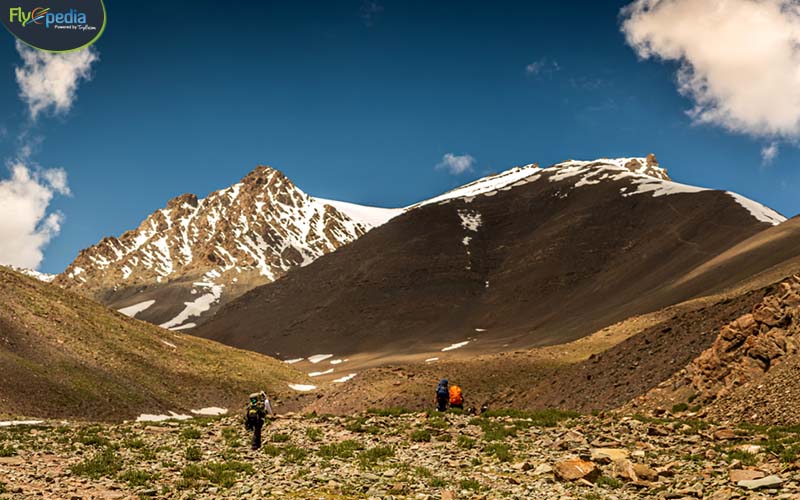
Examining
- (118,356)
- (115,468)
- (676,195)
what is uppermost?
(676,195)

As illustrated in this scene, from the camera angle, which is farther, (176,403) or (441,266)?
(441,266)

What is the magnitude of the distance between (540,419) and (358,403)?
30.6 meters

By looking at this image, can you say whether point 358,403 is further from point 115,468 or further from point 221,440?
point 115,468

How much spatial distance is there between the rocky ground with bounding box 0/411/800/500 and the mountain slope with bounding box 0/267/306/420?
29.0 metres

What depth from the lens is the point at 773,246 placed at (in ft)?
318

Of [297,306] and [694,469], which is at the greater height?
[297,306]

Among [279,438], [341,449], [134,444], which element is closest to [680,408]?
[341,449]

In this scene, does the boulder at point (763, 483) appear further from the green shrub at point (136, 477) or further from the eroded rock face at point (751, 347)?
the green shrub at point (136, 477)

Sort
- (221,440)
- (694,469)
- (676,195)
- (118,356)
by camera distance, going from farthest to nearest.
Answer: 1. (676,195)
2. (118,356)
3. (221,440)
4. (694,469)

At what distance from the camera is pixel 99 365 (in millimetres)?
64875

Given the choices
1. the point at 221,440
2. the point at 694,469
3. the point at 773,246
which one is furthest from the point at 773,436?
→ the point at 773,246

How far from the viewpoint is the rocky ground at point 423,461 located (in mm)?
17328

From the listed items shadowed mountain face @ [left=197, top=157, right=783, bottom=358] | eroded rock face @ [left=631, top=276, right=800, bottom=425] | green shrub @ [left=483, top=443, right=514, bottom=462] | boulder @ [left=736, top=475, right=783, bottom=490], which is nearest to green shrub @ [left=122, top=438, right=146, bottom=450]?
green shrub @ [left=483, top=443, right=514, bottom=462]

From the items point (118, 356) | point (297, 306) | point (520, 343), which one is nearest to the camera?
point (118, 356)
